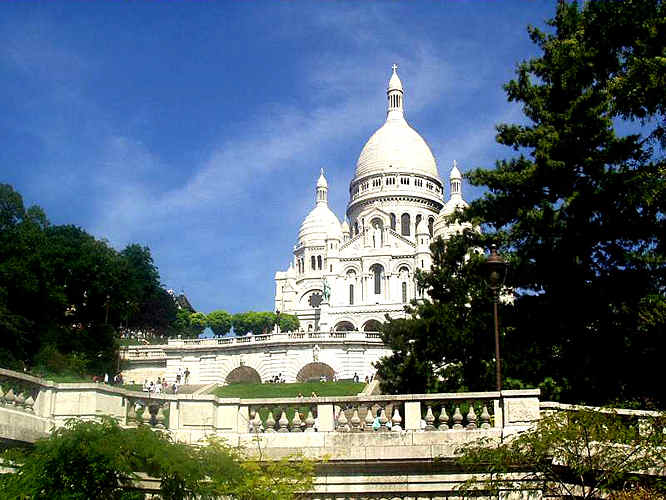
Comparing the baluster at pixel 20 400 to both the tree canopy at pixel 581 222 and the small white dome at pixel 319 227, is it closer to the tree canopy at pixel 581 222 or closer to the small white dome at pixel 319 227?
the tree canopy at pixel 581 222

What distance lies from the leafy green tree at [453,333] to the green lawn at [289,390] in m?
12.0

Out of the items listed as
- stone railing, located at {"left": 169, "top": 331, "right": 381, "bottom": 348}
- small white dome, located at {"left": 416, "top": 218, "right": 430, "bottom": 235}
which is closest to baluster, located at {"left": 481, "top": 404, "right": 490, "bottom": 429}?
stone railing, located at {"left": 169, "top": 331, "right": 381, "bottom": 348}

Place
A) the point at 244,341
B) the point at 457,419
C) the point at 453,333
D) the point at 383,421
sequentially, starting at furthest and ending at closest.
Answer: the point at 244,341 → the point at 453,333 → the point at 383,421 → the point at 457,419

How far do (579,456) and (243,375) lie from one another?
59.1m

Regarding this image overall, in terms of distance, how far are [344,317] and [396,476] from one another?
89055mm

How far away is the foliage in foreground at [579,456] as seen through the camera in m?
13.6

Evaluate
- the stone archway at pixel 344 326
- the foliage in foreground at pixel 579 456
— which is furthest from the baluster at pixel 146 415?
the stone archway at pixel 344 326

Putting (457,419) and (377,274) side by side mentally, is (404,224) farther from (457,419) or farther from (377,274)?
(457,419)

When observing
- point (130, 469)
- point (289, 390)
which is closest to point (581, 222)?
point (130, 469)

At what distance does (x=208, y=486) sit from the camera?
46.1 feet

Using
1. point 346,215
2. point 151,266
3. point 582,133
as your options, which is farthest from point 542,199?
point 346,215

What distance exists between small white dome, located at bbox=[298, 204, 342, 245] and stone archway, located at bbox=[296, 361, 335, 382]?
180 ft

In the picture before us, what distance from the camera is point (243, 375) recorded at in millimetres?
71438

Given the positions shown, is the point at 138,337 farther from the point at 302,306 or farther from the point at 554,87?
the point at 554,87
